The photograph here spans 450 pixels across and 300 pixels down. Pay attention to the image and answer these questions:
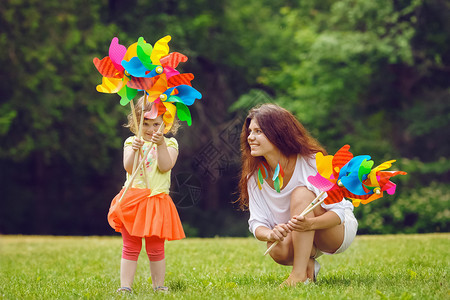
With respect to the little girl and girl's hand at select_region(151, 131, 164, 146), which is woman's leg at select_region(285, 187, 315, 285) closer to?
the little girl

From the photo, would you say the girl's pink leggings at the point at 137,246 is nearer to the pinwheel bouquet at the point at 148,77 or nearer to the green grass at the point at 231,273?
the green grass at the point at 231,273

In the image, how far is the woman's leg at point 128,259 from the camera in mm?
3695

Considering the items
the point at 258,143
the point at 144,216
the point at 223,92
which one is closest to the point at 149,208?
the point at 144,216

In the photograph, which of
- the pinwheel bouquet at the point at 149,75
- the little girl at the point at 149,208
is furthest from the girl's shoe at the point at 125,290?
the pinwheel bouquet at the point at 149,75

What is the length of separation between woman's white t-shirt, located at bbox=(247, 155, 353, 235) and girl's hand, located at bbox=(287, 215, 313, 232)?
7.7 inches

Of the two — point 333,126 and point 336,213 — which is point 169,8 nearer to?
point 333,126

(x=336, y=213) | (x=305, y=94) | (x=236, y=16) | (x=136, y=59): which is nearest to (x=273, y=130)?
(x=336, y=213)

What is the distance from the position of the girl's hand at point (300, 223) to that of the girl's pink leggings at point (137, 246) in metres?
0.92

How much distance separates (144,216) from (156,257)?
315 millimetres

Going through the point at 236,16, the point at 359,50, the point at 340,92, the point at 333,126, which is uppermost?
the point at 236,16

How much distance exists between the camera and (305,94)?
50.6 feet

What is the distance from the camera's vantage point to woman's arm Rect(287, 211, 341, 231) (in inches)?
136

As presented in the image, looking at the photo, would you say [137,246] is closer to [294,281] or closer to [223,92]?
[294,281]

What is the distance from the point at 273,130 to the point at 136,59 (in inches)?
38.3
